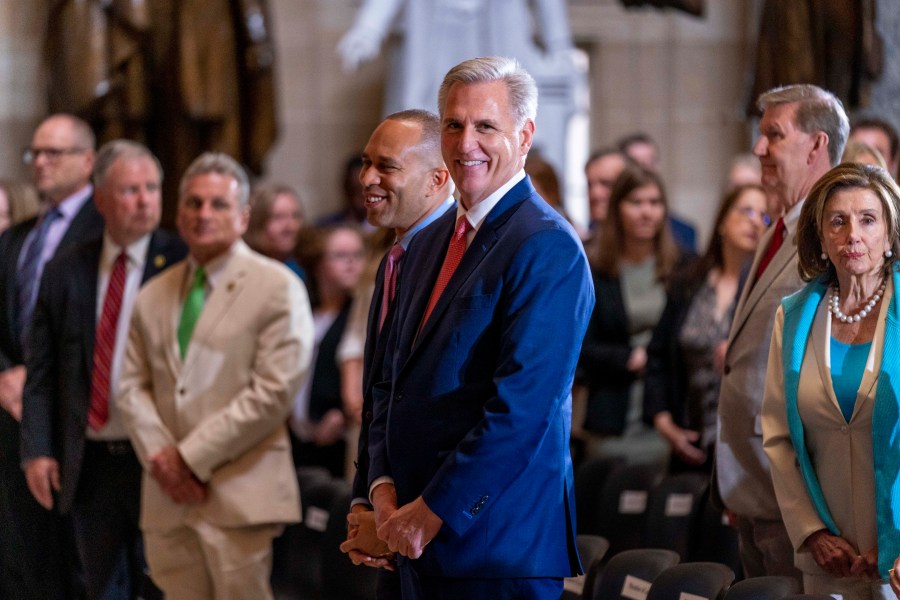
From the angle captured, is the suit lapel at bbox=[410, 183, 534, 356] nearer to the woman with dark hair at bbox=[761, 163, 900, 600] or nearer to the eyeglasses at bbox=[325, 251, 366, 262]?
the woman with dark hair at bbox=[761, 163, 900, 600]

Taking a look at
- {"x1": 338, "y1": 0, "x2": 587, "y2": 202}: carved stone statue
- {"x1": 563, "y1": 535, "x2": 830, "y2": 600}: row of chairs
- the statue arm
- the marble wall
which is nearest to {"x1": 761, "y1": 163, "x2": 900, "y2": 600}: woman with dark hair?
{"x1": 563, "y1": 535, "x2": 830, "y2": 600}: row of chairs

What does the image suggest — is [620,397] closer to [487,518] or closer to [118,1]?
[487,518]

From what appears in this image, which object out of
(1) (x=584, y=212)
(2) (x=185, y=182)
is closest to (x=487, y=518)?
(2) (x=185, y=182)

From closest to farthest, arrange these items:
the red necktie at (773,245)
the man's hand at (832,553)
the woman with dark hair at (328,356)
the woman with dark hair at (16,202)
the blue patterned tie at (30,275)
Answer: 1. the man's hand at (832,553)
2. the red necktie at (773,245)
3. the blue patterned tie at (30,275)
4. the woman with dark hair at (328,356)
5. the woman with dark hair at (16,202)

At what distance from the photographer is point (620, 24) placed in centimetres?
899

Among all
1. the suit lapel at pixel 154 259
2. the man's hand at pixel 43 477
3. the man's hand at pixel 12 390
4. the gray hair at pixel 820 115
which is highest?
the gray hair at pixel 820 115

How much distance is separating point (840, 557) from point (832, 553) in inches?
0.9

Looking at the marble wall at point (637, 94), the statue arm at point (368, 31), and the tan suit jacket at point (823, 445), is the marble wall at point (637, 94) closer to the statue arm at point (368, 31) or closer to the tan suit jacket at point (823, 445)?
the statue arm at point (368, 31)

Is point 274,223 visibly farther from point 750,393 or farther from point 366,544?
point 366,544

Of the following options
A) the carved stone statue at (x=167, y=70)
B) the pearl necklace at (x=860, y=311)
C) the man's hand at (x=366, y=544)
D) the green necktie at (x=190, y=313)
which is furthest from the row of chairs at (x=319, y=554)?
the carved stone statue at (x=167, y=70)

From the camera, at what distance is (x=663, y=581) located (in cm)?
354

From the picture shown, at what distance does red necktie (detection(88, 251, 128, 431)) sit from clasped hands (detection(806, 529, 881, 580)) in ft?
7.82

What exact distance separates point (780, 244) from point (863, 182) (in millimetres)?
491

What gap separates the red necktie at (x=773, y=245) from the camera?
12.9ft
